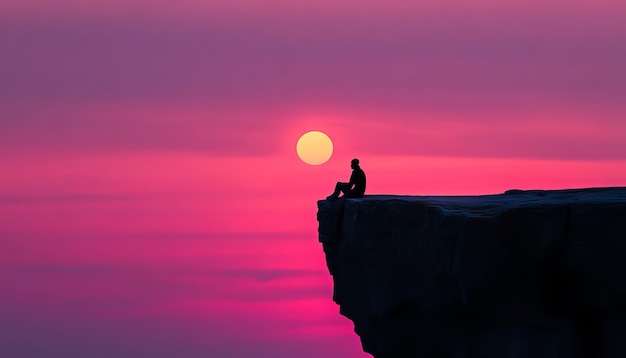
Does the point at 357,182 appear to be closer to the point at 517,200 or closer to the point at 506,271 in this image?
the point at 517,200

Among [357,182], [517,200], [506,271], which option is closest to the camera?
[506,271]

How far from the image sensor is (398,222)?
1264 inches

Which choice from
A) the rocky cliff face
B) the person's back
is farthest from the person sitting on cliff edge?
the rocky cliff face

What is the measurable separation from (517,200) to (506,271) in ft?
8.29

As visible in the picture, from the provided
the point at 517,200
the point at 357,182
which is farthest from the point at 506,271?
the point at 357,182

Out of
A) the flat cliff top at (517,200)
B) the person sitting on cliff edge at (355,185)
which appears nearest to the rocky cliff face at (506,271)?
the flat cliff top at (517,200)

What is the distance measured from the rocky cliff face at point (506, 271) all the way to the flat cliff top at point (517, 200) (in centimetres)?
4

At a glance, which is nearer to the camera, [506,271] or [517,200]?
[506,271]

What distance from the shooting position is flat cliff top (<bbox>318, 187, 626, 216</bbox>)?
2956 centimetres

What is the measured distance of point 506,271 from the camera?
96.5 ft

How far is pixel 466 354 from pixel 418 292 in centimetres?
220

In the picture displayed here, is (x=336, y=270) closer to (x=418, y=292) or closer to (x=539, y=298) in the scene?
(x=418, y=292)

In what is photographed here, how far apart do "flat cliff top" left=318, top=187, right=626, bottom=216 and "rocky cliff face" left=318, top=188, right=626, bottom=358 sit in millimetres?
38

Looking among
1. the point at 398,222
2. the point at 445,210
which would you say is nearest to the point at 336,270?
the point at 398,222
